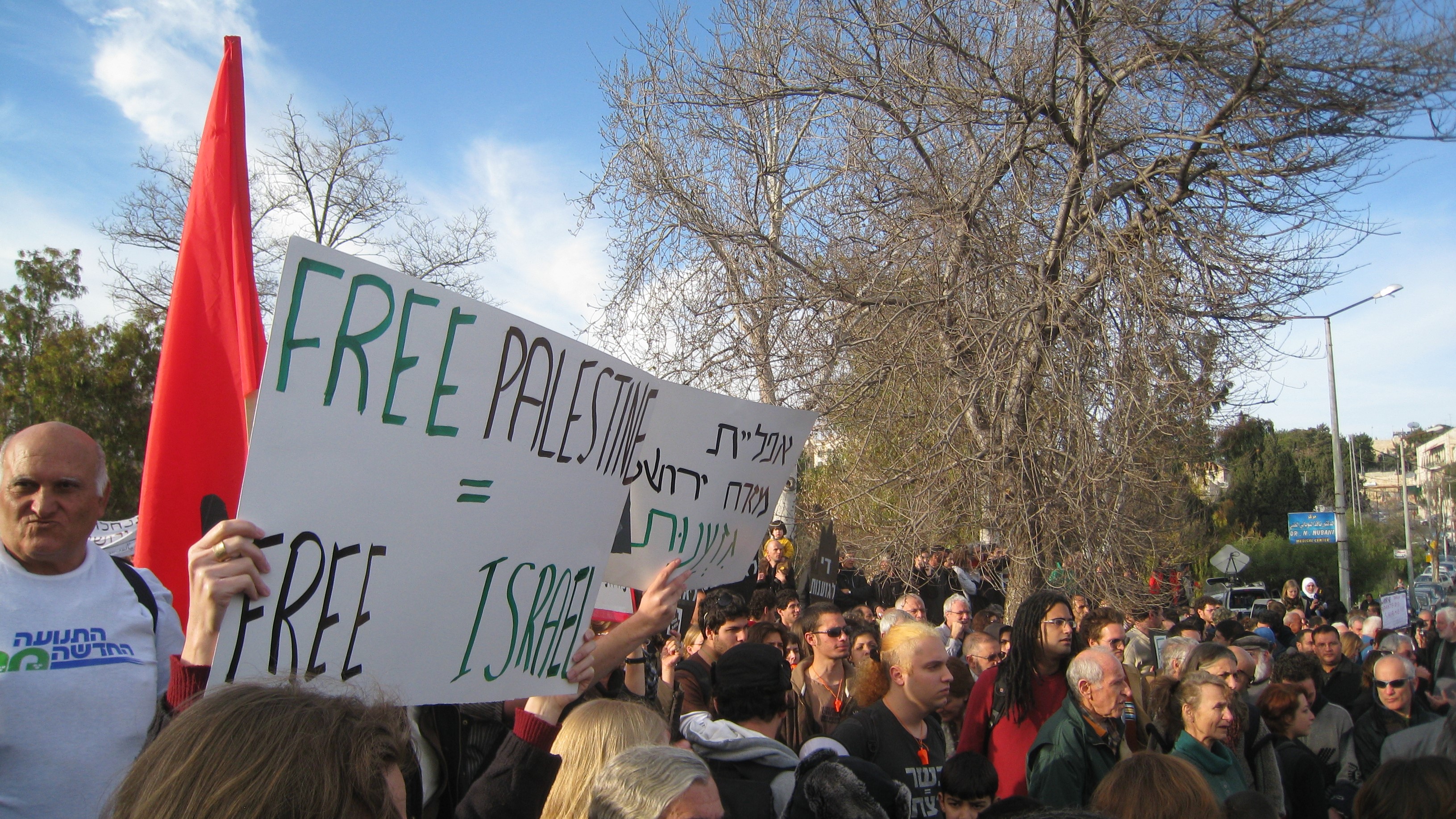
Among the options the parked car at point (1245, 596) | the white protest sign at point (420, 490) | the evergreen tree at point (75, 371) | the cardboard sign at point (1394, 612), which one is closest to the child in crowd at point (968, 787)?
the white protest sign at point (420, 490)

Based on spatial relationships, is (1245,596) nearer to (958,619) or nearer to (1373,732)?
(958,619)

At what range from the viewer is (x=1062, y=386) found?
7773 millimetres

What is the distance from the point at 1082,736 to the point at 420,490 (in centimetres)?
279

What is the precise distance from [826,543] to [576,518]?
5.90 meters

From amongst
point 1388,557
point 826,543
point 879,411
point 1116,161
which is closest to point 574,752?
point 826,543

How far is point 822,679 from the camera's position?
16.0 ft

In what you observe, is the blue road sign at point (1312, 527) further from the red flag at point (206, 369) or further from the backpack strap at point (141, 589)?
the backpack strap at point (141, 589)

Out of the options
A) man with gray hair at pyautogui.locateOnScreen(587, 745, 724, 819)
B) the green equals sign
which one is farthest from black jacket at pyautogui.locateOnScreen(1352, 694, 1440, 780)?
the green equals sign

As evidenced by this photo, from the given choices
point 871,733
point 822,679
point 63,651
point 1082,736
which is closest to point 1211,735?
point 1082,736

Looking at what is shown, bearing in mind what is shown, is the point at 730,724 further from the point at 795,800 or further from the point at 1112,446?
the point at 1112,446

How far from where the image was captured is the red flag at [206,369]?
2.95 m

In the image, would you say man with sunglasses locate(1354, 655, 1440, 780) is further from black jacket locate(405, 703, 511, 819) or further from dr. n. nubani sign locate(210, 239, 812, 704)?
black jacket locate(405, 703, 511, 819)

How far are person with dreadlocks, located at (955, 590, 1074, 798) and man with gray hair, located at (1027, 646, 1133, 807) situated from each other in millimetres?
234

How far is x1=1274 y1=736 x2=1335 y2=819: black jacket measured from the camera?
14.3ft
